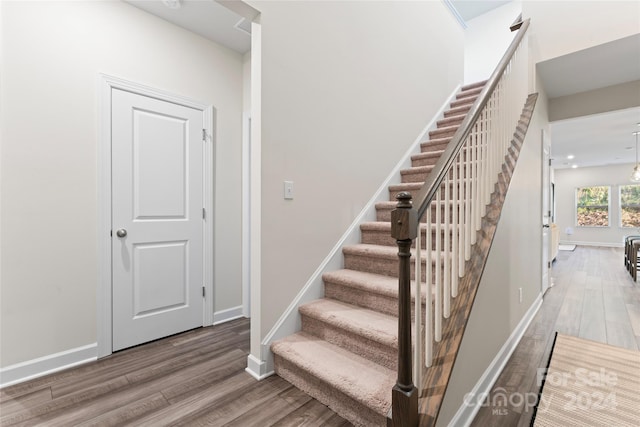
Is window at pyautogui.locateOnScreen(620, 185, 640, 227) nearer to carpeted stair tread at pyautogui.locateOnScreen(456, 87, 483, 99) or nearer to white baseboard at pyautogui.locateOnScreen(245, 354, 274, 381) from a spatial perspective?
carpeted stair tread at pyautogui.locateOnScreen(456, 87, 483, 99)

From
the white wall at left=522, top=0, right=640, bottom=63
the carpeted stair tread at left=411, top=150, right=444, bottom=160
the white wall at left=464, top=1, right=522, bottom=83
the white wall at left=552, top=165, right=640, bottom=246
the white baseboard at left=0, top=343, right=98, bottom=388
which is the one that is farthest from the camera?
the white wall at left=552, top=165, right=640, bottom=246

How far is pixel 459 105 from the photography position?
13.3ft

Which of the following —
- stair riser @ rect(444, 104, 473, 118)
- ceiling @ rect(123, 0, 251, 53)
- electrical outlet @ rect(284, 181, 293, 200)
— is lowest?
electrical outlet @ rect(284, 181, 293, 200)

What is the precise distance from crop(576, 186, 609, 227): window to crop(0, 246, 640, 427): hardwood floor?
31.6ft

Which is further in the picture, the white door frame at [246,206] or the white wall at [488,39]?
the white wall at [488,39]

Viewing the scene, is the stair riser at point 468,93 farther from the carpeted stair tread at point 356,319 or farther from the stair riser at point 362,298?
the carpeted stair tread at point 356,319

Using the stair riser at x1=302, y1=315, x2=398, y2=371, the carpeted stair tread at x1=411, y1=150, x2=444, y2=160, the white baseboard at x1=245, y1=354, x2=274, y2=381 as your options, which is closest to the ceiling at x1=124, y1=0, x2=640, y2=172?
the carpeted stair tread at x1=411, y1=150, x2=444, y2=160

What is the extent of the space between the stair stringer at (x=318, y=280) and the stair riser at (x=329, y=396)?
0.33ft

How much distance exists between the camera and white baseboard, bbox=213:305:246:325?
2.96m

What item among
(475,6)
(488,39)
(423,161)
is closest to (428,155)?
(423,161)

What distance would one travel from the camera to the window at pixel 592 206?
988 cm

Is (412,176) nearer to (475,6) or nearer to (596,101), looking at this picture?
(596,101)

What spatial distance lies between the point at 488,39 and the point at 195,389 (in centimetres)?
737

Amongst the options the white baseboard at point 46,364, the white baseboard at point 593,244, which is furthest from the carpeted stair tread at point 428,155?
the white baseboard at point 593,244
